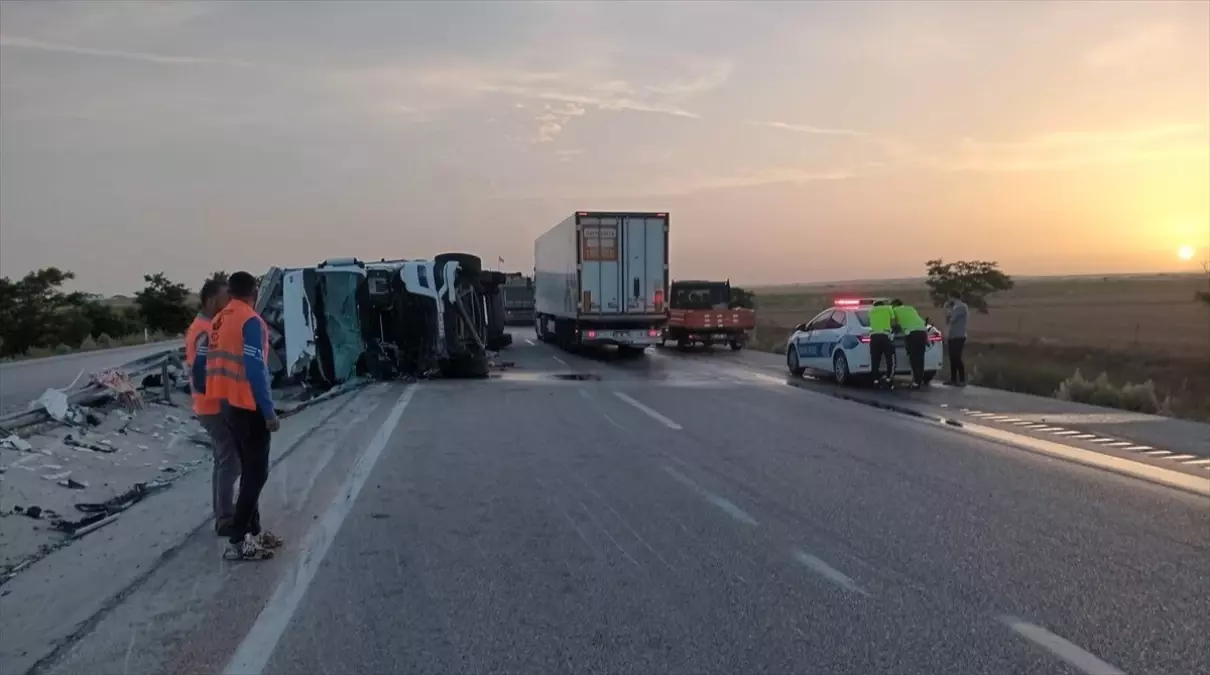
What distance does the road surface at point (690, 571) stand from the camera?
212 inches

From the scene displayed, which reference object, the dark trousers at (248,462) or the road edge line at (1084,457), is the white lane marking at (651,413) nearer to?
the road edge line at (1084,457)

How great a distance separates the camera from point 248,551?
24.1ft

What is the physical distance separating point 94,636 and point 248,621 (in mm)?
805

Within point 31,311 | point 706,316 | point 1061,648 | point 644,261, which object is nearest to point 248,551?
point 1061,648

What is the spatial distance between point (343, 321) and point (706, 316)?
626 inches

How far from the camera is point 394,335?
76.9ft

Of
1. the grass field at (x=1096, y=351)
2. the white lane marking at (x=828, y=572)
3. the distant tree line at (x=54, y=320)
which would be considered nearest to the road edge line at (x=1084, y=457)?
the white lane marking at (x=828, y=572)

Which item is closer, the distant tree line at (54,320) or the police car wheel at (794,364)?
the police car wheel at (794,364)

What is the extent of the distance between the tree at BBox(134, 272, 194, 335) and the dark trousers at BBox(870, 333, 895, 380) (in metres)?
54.5

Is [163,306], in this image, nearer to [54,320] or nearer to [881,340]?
[54,320]

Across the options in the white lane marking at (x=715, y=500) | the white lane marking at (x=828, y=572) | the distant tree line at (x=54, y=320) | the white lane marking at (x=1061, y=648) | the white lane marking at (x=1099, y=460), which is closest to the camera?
the white lane marking at (x=1061, y=648)

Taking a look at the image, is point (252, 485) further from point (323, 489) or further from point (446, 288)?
point (446, 288)

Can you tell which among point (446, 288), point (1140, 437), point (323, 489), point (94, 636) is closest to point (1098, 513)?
point (1140, 437)

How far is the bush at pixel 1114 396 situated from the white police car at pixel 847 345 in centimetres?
251
